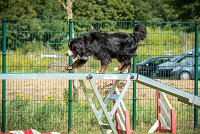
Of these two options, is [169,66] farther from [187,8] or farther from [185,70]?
[187,8]

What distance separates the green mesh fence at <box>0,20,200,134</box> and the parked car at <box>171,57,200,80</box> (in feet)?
0.09

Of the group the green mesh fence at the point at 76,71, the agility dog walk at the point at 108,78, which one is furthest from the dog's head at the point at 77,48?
the green mesh fence at the point at 76,71

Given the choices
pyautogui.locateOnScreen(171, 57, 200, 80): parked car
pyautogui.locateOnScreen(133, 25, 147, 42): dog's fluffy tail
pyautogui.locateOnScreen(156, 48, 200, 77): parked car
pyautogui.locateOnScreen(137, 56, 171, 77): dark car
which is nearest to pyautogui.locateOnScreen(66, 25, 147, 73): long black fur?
pyautogui.locateOnScreen(133, 25, 147, 42): dog's fluffy tail

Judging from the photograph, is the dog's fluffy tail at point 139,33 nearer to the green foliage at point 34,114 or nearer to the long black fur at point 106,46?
the long black fur at point 106,46

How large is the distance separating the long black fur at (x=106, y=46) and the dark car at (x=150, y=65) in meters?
1.55

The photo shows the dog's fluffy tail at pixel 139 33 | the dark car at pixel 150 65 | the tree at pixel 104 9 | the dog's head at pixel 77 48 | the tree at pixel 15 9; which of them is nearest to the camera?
the dog's head at pixel 77 48

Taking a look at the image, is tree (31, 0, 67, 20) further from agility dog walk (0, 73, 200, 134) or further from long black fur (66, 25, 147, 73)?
agility dog walk (0, 73, 200, 134)

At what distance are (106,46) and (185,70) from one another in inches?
122

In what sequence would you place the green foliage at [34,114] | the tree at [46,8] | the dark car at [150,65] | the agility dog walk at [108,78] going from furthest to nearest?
the tree at [46,8], the dark car at [150,65], the green foliage at [34,114], the agility dog walk at [108,78]

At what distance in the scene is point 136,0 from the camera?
58844 millimetres

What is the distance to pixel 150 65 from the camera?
12.0 m

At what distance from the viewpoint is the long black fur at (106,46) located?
377 inches

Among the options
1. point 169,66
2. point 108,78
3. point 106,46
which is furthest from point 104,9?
point 108,78

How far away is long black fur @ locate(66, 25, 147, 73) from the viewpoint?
9.59 m
